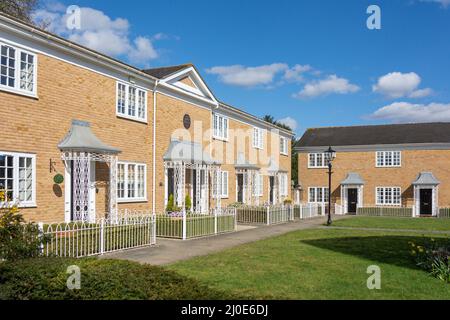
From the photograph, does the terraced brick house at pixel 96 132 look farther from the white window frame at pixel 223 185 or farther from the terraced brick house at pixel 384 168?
the terraced brick house at pixel 384 168

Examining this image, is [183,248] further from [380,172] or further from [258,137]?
[380,172]

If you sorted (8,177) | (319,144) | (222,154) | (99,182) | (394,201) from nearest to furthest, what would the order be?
(8,177)
(99,182)
(222,154)
(394,201)
(319,144)

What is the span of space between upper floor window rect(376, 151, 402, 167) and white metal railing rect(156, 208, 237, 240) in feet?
86.8

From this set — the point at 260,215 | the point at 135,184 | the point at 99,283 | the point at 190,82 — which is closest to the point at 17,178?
the point at 135,184

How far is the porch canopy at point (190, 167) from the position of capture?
69.7 ft

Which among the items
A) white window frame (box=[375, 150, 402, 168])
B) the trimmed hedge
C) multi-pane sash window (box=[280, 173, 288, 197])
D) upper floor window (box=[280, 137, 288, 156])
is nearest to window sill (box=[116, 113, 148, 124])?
the trimmed hedge

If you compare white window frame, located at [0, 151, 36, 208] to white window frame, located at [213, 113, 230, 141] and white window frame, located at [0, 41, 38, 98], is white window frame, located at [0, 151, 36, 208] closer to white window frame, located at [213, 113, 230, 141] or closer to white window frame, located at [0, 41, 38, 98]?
white window frame, located at [0, 41, 38, 98]

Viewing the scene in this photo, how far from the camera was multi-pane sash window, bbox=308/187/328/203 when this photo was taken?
43.9 m

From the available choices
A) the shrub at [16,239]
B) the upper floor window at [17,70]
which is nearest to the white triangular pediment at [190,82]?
the upper floor window at [17,70]

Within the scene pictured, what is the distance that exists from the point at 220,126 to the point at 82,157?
45.0 ft

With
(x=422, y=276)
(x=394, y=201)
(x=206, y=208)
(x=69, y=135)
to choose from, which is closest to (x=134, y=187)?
(x=69, y=135)

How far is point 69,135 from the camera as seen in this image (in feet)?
51.1

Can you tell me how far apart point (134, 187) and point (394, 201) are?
95.2ft
